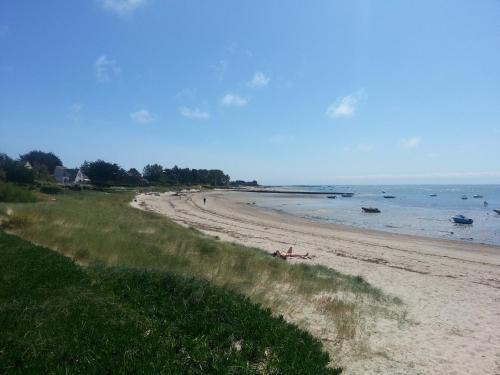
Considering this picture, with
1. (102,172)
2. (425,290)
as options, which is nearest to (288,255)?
(425,290)

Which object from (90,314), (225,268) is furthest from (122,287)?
(225,268)

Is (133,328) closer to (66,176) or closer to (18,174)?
(18,174)

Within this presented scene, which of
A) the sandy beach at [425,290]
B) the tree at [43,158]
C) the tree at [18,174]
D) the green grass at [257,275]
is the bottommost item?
the sandy beach at [425,290]

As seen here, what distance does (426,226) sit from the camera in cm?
3906

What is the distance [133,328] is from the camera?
5.16 m

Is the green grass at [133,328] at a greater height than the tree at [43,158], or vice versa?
the tree at [43,158]

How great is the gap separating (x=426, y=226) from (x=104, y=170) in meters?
80.3

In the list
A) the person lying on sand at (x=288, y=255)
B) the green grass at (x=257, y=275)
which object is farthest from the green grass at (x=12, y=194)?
the person lying on sand at (x=288, y=255)

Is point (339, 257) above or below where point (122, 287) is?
below

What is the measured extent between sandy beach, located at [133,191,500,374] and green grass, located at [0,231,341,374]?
186 centimetres

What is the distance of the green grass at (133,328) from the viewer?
4.28 meters

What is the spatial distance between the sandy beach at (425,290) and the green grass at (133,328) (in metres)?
1.86

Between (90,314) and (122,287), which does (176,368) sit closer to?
(90,314)

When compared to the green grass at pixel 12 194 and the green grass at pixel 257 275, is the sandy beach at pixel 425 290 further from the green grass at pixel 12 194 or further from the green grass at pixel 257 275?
the green grass at pixel 12 194
